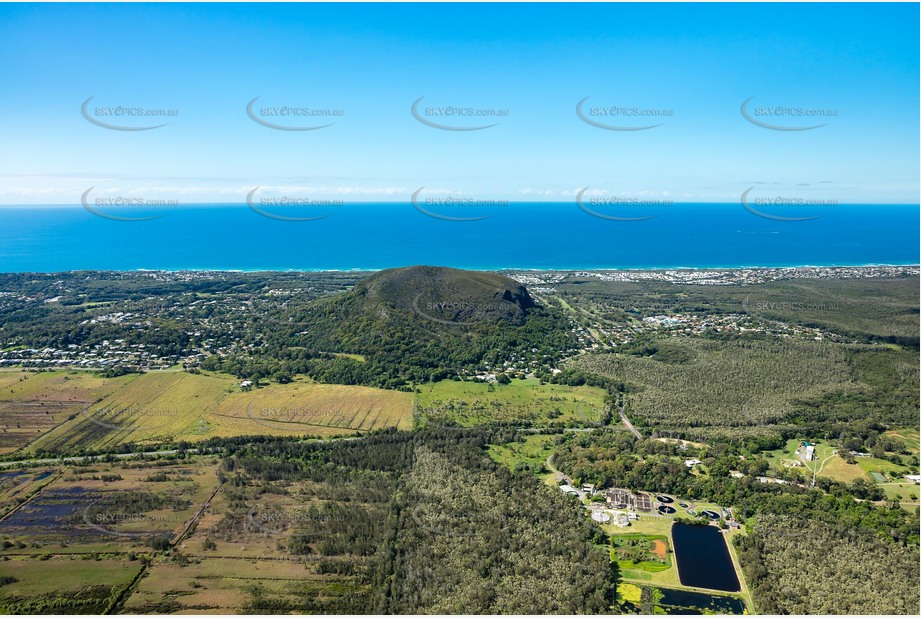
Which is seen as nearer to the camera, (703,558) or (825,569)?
(825,569)

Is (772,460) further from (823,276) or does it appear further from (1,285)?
(1,285)

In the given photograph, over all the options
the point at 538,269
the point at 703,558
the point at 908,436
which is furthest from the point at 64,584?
the point at 538,269

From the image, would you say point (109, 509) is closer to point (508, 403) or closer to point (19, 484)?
point (19, 484)

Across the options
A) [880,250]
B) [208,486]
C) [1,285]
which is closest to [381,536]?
[208,486]

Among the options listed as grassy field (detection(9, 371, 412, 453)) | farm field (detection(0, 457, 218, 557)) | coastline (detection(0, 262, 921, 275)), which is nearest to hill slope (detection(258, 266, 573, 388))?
grassy field (detection(9, 371, 412, 453))

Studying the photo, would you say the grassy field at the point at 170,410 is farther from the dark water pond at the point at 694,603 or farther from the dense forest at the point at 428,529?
the dark water pond at the point at 694,603

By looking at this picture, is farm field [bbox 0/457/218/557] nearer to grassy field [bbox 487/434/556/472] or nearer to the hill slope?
the hill slope

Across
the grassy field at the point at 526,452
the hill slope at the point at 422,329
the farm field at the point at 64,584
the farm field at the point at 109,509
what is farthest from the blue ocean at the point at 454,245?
the farm field at the point at 64,584
